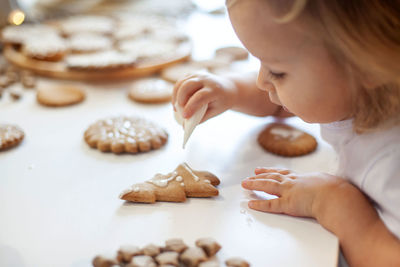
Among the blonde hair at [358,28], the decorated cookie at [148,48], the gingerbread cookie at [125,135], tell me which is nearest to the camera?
the blonde hair at [358,28]

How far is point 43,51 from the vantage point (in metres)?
1.38

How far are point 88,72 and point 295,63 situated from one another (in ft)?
2.69

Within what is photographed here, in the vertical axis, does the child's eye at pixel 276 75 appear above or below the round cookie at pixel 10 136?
above

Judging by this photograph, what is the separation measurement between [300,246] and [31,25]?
1.46m

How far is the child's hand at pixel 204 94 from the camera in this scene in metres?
0.89

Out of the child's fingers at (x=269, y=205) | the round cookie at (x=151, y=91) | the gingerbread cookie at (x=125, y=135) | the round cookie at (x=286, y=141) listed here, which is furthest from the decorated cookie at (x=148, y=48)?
the child's fingers at (x=269, y=205)

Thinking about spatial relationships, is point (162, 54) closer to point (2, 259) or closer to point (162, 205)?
point (162, 205)

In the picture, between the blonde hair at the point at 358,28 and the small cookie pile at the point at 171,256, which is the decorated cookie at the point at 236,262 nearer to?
the small cookie pile at the point at 171,256

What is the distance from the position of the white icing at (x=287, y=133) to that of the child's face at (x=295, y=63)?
230mm

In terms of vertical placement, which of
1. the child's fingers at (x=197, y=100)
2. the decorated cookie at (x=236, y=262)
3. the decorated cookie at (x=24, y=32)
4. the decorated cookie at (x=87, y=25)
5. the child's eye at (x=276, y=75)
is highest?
the child's eye at (x=276, y=75)

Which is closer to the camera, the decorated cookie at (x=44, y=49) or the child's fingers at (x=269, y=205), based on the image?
the child's fingers at (x=269, y=205)

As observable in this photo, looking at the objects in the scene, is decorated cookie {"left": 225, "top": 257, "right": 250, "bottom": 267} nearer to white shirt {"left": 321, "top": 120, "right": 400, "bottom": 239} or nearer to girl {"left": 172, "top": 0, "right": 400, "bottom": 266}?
girl {"left": 172, "top": 0, "right": 400, "bottom": 266}

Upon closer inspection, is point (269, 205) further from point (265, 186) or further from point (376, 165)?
point (376, 165)

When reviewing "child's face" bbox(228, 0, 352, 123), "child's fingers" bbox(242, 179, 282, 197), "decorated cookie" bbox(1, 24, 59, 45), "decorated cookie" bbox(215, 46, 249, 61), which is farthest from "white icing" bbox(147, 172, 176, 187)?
"decorated cookie" bbox(1, 24, 59, 45)
